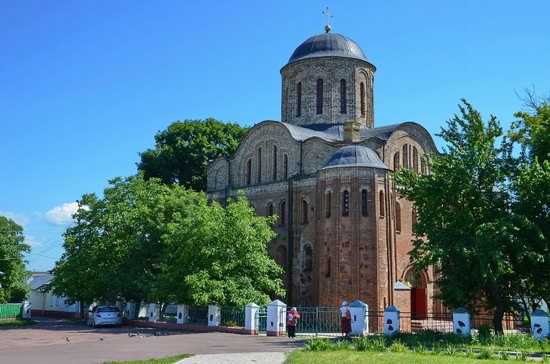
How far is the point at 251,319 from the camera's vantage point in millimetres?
21875

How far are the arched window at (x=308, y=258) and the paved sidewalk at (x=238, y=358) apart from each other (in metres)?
15.6

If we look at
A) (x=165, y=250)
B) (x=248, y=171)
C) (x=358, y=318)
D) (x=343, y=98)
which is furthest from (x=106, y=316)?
(x=343, y=98)

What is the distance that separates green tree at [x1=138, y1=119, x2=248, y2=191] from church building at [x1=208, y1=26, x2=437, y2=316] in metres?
6.71

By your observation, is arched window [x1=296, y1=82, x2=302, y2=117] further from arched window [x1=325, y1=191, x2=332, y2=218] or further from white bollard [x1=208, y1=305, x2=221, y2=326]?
white bollard [x1=208, y1=305, x2=221, y2=326]

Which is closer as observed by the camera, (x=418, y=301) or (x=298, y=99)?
(x=418, y=301)

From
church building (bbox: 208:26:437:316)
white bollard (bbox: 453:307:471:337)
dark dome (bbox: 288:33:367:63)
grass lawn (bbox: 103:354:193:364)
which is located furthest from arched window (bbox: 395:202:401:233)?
grass lawn (bbox: 103:354:193:364)

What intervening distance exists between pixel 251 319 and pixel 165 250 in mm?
7987

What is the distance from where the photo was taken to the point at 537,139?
72.8 ft

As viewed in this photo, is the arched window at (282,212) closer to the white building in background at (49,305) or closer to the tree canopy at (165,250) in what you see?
the tree canopy at (165,250)

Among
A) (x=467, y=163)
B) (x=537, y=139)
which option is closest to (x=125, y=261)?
(x=467, y=163)

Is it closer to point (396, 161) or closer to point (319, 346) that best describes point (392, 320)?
point (319, 346)

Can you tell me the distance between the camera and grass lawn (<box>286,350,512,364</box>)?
1295cm

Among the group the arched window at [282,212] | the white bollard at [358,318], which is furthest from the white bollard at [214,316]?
the arched window at [282,212]

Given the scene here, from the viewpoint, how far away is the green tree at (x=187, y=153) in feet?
141
